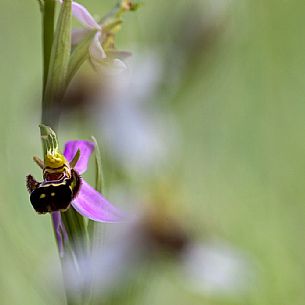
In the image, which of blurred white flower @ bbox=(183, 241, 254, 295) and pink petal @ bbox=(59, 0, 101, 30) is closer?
pink petal @ bbox=(59, 0, 101, 30)

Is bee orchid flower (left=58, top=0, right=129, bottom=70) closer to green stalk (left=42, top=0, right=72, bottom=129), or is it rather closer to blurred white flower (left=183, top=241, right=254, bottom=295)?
green stalk (left=42, top=0, right=72, bottom=129)

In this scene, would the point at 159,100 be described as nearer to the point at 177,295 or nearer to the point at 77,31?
the point at 177,295

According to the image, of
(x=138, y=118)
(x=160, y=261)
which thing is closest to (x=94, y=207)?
(x=160, y=261)

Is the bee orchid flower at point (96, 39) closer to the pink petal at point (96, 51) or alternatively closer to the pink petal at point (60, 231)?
the pink petal at point (96, 51)

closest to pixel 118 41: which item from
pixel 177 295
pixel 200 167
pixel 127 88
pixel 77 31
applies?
pixel 200 167

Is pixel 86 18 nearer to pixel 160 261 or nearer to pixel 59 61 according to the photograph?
pixel 59 61

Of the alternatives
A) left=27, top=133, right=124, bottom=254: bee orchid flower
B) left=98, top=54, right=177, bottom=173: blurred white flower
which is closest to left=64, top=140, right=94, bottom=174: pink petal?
left=27, top=133, right=124, bottom=254: bee orchid flower

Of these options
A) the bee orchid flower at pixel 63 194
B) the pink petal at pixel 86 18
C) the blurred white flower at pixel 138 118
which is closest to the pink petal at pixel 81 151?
the bee orchid flower at pixel 63 194
